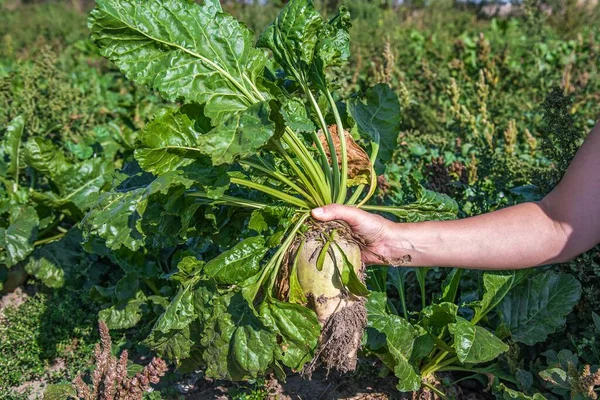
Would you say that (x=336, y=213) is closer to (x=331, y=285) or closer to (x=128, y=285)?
(x=331, y=285)

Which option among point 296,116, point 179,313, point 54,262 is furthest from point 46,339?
point 296,116

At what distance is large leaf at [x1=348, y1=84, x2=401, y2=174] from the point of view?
3188 mm

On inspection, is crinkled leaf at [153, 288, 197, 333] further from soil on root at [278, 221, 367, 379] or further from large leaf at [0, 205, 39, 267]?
large leaf at [0, 205, 39, 267]

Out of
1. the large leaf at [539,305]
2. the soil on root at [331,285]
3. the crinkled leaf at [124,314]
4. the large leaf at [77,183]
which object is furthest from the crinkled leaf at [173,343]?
the large leaf at [77,183]

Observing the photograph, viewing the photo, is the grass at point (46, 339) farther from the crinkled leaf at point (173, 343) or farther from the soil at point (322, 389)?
the crinkled leaf at point (173, 343)

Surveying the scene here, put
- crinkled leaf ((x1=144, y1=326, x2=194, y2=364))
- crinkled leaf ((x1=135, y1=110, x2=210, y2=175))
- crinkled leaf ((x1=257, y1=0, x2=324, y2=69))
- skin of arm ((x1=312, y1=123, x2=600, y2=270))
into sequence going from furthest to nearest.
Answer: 1. crinkled leaf ((x1=144, y1=326, x2=194, y2=364))
2. crinkled leaf ((x1=257, y1=0, x2=324, y2=69))
3. crinkled leaf ((x1=135, y1=110, x2=210, y2=175))
4. skin of arm ((x1=312, y1=123, x2=600, y2=270))

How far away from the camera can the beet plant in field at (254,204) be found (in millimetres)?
2592

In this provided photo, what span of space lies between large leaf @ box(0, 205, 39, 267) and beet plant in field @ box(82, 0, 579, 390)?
150 centimetres

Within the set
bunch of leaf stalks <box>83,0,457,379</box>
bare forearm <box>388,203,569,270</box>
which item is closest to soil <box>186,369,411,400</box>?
bunch of leaf stalks <box>83,0,457,379</box>

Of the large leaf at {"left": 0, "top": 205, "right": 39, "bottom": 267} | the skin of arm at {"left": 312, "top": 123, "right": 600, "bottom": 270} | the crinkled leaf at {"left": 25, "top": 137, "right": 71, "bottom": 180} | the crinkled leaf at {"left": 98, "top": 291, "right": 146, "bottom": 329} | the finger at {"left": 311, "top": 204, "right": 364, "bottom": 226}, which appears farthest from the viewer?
the crinkled leaf at {"left": 25, "top": 137, "right": 71, "bottom": 180}

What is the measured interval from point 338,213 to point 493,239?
0.62 metres

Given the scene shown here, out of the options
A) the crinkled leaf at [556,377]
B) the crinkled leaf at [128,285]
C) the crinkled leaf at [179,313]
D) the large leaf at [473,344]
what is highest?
the crinkled leaf at [179,313]

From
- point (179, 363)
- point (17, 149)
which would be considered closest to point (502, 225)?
point (179, 363)

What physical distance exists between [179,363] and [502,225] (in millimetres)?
1577
